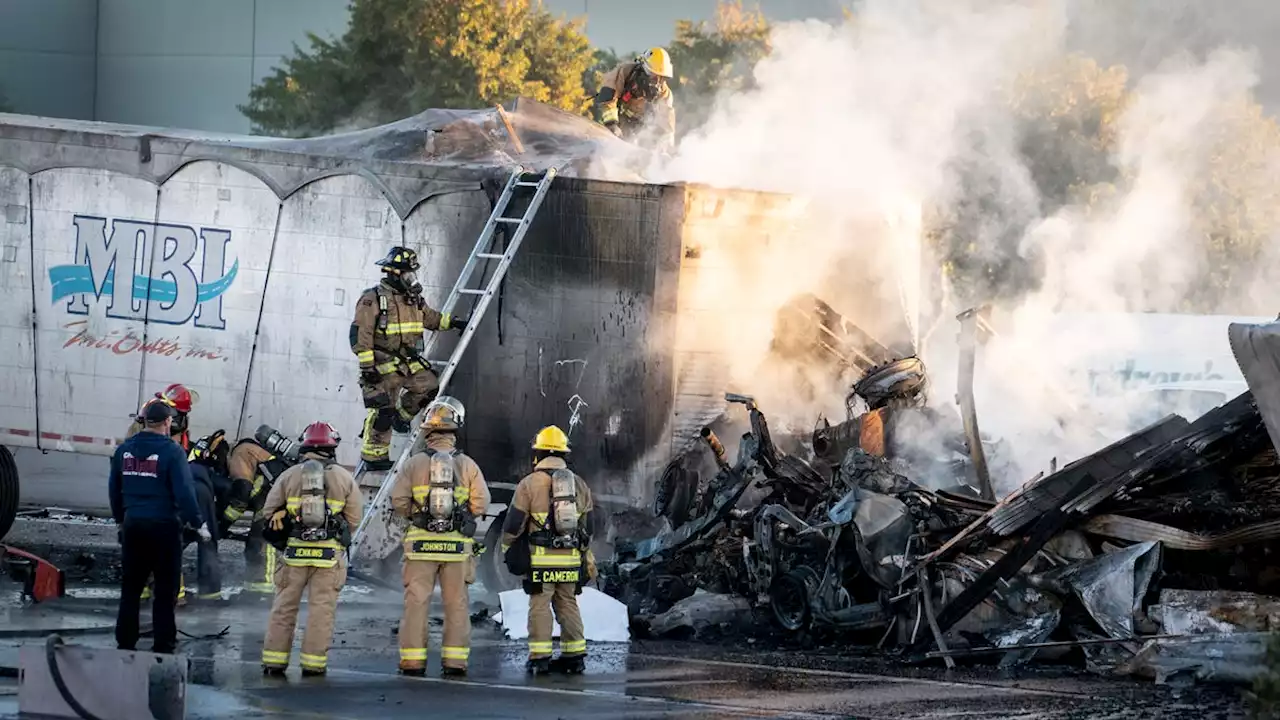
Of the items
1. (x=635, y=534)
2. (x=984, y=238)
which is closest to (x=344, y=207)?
(x=635, y=534)

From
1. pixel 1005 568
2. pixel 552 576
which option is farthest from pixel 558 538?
pixel 1005 568

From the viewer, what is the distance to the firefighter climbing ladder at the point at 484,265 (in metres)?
13.9

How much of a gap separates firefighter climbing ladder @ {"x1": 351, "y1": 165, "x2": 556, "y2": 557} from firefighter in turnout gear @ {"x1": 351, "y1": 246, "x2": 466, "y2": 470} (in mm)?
164

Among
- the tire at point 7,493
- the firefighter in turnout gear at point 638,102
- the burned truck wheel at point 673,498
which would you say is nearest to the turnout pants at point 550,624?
the burned truck wheel at point 673,498

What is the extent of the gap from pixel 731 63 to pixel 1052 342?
1772cm

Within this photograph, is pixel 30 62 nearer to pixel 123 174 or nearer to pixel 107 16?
pixel 107 16

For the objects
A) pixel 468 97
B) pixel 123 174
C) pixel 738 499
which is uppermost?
pixel 468 97

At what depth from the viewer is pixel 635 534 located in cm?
1378

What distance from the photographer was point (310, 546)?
1027 centimetres

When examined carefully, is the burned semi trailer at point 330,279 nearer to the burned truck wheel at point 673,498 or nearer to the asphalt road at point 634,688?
the burned truck wheel at point 673,498

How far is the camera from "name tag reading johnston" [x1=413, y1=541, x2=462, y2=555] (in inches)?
404

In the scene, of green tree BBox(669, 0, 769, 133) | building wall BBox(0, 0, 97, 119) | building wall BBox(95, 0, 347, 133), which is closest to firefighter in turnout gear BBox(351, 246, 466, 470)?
green tree BBox(669, 0, 769, 133)

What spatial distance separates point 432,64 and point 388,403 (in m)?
19.2

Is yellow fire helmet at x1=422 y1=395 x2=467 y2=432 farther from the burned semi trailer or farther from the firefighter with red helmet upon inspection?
the firefighter with red helmet
